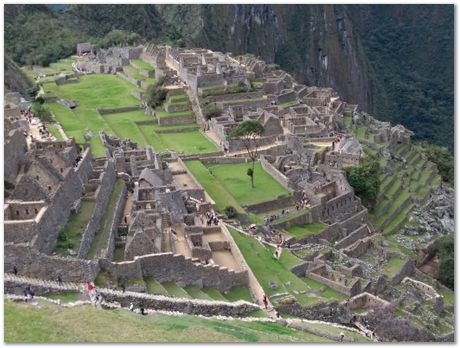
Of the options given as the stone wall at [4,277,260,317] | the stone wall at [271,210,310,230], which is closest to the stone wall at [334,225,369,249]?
the stone wall at [271,210,310,230]

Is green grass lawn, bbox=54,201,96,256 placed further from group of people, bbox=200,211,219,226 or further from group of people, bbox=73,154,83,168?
group of people, bbox=200,211,219,226

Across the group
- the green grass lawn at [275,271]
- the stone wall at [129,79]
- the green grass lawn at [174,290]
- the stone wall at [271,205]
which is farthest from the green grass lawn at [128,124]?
the green grass lawn at [174,290]

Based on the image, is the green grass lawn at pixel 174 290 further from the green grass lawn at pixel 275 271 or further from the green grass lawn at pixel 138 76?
the green grass lawn at pixel 138 76

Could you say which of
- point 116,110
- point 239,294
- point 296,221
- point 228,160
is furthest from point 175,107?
point 239,294

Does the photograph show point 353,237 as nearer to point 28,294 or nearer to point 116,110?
point 28,294

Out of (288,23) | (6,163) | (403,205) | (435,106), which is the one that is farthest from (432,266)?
(288,23)

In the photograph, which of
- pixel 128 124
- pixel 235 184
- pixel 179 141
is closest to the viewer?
pixel 235 184
